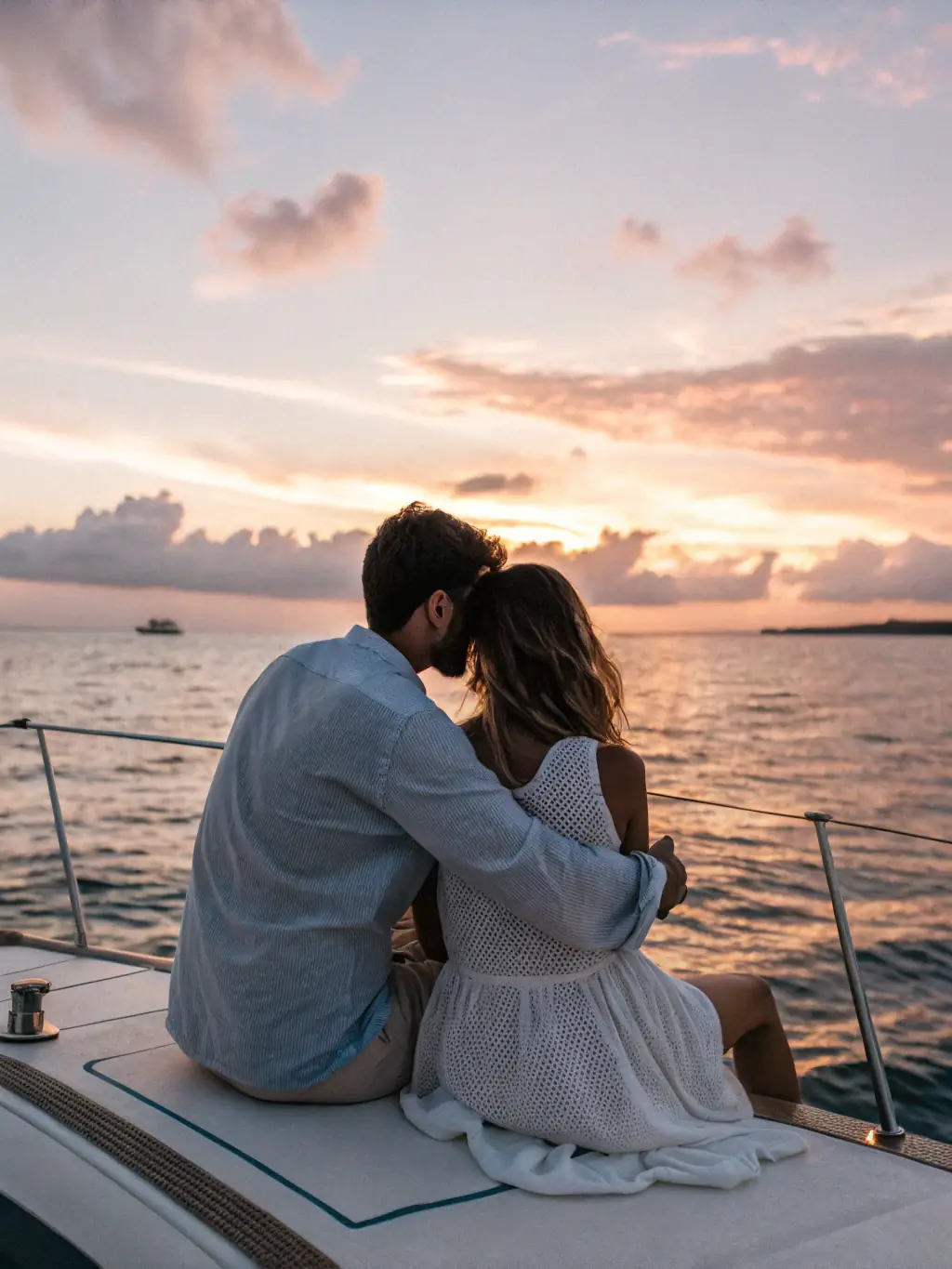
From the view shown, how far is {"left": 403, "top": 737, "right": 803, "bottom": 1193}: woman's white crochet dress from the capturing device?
1746 mm

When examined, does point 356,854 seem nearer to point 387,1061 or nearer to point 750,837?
point 387,1061

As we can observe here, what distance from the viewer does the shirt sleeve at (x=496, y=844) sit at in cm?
171

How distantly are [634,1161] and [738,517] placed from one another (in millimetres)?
16320

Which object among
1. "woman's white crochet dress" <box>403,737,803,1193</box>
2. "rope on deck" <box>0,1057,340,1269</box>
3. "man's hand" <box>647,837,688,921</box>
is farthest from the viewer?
"man's hand" <box>647,837,688,921</box>

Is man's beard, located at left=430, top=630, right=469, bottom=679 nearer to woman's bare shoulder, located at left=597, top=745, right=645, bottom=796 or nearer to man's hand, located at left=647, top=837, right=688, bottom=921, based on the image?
woman's bare shoulder, located at left=597, top=745, right=645, bottom=796

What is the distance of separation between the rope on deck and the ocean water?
790 mm

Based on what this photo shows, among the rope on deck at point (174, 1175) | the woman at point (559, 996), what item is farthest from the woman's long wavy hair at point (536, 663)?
the rope on deck at point (174, 1175)

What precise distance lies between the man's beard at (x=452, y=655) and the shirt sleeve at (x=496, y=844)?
0.72 ft

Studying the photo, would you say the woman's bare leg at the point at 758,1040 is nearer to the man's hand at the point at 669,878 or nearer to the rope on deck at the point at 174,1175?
the man's hand at the point at 669,878

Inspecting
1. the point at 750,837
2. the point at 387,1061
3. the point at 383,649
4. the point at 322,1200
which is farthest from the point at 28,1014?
the point at 750,837

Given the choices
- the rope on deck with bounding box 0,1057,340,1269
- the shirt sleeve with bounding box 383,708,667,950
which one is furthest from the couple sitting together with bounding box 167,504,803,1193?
the rope on deck with bounding box 0,1057,340,1269

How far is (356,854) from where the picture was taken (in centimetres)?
182

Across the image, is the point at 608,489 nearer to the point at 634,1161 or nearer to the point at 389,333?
the point at 389,333

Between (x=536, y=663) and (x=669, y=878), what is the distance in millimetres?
393
